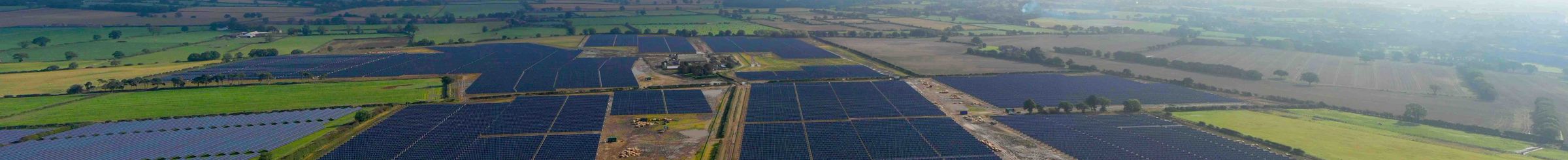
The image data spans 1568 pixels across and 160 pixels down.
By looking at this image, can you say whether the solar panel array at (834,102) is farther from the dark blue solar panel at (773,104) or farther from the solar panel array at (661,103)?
the solar panel array at (661,103)

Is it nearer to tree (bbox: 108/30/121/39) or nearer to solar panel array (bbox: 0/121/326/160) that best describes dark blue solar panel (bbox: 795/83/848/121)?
solar panel array (bbox: 0/121/326/160)

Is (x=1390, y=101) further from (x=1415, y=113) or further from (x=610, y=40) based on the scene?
(x=610, y=40)

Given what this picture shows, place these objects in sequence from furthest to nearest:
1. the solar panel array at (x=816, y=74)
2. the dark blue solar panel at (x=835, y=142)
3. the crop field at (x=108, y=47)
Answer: the crop field at (x=108, y=47)
the solar panel array at (x=816, y=74)
the dark blue solar panel at (x=835, y=142)

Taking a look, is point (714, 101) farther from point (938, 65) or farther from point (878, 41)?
point (878, 41)

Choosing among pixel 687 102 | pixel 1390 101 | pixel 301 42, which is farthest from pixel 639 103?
pixel 301 42

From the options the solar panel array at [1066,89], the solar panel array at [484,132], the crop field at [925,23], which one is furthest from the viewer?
the crop field at [925,23]

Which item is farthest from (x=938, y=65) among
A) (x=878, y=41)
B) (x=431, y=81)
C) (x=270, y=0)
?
(x=270, y=0)

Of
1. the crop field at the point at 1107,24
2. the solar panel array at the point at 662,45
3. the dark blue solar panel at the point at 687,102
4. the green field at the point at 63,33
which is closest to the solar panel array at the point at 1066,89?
the dark blue solar panel at the point at 687,102
